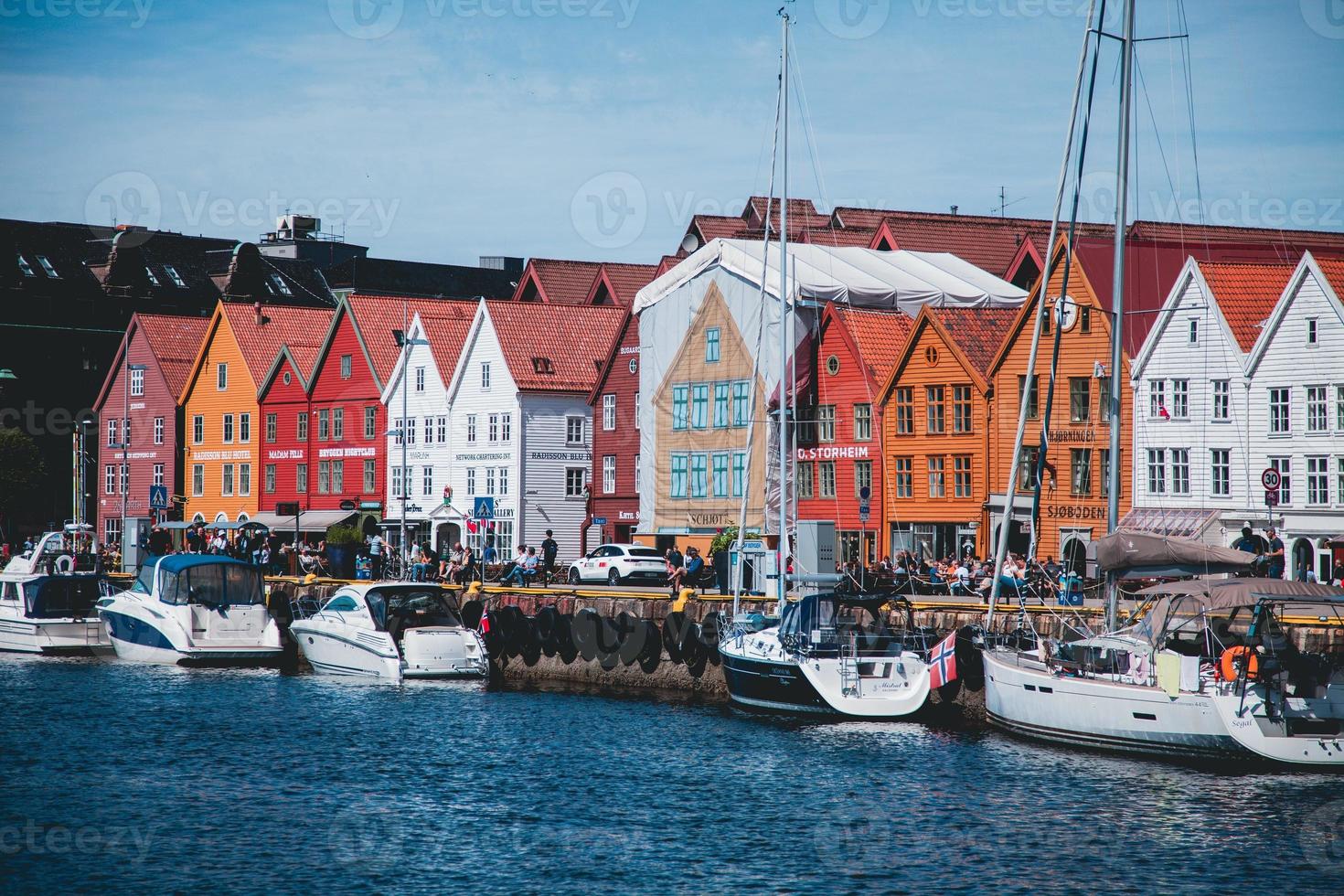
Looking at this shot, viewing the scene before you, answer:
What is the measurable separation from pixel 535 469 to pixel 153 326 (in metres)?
33.1

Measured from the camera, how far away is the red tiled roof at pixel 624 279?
82250 millimetres

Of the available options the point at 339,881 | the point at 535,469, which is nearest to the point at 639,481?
the point at 535,469

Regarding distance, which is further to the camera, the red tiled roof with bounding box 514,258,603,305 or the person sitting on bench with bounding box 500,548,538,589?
the red tiled roof with bounding box 514,258,603,305

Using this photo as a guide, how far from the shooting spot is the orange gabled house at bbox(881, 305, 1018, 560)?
5994 cm

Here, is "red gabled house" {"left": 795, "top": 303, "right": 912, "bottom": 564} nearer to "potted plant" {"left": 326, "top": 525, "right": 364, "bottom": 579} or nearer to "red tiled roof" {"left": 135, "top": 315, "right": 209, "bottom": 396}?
"potted plant" {"left": 326, "top": 525, "right": 364, "bottom": 579}

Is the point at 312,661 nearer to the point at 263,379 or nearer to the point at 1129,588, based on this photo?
the point at 1129,588

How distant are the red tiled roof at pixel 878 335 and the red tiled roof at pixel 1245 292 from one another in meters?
11.4

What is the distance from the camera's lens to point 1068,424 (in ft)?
189

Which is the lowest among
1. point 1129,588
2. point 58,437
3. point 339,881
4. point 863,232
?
point 339,881

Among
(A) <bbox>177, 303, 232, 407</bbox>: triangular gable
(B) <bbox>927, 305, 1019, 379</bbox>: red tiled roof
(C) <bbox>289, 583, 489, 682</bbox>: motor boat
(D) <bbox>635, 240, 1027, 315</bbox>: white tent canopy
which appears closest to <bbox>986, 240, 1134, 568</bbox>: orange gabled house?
(B) <bbox>927, 305, 1019, 379</bbox>: red tiled roof

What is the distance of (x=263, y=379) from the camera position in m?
88.6

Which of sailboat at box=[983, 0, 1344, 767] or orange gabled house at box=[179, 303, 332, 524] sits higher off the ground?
orange gabled house at box=[179, 303, 332, 524]

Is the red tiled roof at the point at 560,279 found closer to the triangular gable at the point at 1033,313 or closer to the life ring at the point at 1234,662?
the triangular gable at the point at 1033,313

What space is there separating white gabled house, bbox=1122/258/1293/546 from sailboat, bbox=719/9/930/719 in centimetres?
1959
